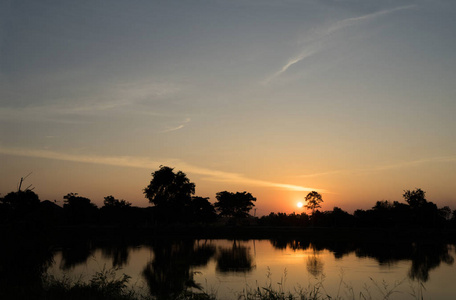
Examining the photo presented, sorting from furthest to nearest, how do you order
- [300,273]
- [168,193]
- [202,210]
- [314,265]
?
[202,210], [168,193], [314,265], [300,273]

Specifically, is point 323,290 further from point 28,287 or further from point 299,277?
point 28,287

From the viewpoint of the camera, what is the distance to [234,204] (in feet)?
518

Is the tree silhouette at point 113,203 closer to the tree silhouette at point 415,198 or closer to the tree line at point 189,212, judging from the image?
the tree line at point 189,212

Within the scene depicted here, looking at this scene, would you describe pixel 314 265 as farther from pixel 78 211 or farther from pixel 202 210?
pixel 202 210

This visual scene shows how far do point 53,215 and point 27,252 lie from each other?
7.98 ft

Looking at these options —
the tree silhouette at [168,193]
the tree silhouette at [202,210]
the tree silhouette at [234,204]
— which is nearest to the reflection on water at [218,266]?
the tree silhouette at [168,193]

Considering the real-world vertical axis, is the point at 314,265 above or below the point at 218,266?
above

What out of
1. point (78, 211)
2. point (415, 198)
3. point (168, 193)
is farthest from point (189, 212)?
point (415, 198)

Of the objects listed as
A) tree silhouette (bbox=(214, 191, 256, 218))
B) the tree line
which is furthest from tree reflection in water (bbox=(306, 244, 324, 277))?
tree silhouette (bbox=(214, 191, 256, 218))

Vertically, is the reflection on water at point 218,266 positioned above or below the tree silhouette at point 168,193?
below

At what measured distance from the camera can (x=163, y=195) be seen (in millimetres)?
122250

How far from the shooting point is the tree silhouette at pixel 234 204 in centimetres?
15850

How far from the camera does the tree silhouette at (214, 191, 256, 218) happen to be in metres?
158

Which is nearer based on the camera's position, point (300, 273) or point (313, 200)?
point (300, 273)
